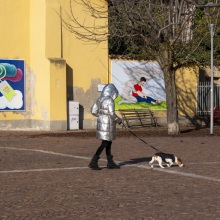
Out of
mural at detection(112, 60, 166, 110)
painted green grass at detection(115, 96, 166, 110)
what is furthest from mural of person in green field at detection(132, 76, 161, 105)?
painted green grass at detection(115, 96, 166, 110)

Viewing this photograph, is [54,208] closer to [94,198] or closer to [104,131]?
[94,198]

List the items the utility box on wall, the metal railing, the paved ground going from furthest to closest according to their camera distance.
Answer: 1. the metal railing
2. the utility box on wall
3. the paved ground

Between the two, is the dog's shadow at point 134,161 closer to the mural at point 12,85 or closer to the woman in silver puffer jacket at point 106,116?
the woman in silver puffer jacket at point 106,116

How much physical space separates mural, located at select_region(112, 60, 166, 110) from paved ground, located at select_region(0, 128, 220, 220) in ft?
34.9

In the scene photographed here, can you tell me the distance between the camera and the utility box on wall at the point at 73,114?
2994 centimetres

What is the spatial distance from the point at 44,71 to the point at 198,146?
34.1 feet

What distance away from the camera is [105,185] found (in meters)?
12.2

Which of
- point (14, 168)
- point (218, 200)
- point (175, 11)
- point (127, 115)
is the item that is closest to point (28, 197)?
point (218, 200)

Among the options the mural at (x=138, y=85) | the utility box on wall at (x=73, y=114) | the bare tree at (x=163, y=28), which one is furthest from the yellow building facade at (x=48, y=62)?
the bare tree at (x=163, y=28)

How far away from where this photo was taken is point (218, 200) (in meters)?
10.5

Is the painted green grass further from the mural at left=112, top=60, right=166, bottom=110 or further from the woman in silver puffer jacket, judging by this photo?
the woman in silver puffer jacket

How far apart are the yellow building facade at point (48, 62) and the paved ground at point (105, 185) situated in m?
8.49

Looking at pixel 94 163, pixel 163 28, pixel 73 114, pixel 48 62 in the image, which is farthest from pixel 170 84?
pixel 94 163

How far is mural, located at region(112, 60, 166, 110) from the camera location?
3169cm
